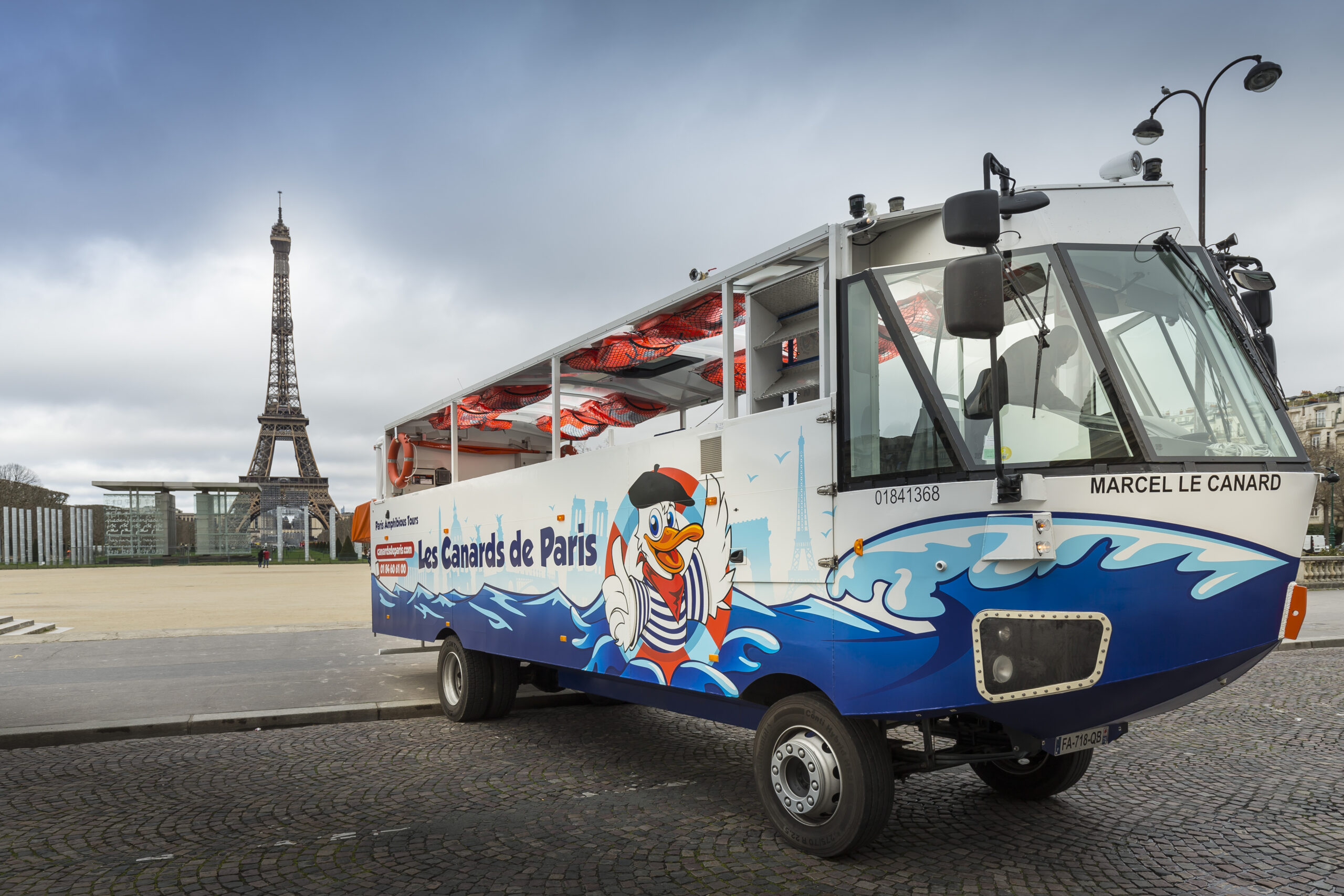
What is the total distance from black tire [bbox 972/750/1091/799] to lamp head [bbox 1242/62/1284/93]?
1051cm

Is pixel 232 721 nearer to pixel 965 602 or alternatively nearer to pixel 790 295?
pixel 790 295

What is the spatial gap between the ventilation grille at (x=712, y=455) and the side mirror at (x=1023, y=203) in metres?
1.88

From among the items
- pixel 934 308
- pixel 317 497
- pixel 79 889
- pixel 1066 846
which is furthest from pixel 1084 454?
pixel 317 497

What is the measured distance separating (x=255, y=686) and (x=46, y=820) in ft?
14.7

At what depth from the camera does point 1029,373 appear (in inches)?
154

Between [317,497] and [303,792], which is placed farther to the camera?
[317,497]

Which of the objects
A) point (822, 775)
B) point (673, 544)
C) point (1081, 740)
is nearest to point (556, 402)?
point (673, 544)

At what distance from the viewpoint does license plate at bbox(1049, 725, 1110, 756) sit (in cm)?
417

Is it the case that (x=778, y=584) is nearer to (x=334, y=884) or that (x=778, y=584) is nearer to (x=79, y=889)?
(x=334, y=884)

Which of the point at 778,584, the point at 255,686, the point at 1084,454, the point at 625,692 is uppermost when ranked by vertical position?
the point at 1084,454

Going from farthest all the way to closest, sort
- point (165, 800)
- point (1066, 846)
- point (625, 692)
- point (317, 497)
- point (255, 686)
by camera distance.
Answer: point (317, 497) → point (255, 686) → point (625, 692) → point (165, 800) → point (1066, 846)

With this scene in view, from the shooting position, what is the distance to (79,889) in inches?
160

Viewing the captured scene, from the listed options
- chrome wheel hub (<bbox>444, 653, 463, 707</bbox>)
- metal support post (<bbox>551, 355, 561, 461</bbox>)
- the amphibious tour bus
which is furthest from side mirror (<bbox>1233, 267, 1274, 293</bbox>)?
chrome wheel hub (<bbox>444, 653, 463, 707</bbox>)

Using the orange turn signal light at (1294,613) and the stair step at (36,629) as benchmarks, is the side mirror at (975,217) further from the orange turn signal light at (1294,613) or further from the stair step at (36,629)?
the stair step at (36,629)
